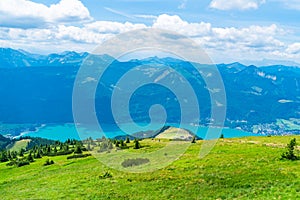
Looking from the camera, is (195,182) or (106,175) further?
(106,175)

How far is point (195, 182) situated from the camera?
1298 inches

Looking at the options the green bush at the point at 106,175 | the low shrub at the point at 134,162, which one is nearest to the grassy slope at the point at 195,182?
the green bush at the point at 106,175

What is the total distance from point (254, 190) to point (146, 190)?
10.3 meters

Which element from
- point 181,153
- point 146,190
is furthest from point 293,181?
point 181,153

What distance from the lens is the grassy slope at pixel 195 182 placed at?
2939 centimetres

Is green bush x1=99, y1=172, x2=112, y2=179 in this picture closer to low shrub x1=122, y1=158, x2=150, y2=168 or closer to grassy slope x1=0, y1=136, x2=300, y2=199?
grassy slope x1=0, y1=136, x2=300, y2=199

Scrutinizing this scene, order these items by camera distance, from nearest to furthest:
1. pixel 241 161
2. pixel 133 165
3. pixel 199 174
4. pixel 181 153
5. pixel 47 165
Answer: pixel 199 174
pixel 241 161
pixel 133 165
pixel 181 153
pixel 47 165

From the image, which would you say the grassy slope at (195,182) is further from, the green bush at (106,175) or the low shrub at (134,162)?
the low shrub at (134,162)

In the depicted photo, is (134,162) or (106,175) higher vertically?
(134,162)

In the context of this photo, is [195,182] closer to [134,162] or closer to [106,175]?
[106,175]

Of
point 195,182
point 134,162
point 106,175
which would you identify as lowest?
point 195,182

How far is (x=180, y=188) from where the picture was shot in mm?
31938

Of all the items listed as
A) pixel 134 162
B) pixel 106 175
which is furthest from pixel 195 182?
pixel 134 162

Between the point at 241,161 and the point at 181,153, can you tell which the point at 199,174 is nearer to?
the point at 241,161
